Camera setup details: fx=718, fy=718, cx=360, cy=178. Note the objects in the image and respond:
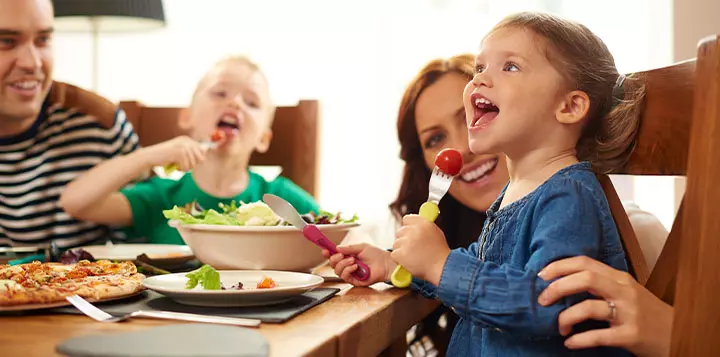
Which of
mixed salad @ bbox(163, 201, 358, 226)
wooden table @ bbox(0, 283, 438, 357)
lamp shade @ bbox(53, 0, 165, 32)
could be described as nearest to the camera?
wooden table @ bbox(0, 283, 438, 357)

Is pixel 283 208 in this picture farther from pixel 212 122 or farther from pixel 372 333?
pixel 212 122

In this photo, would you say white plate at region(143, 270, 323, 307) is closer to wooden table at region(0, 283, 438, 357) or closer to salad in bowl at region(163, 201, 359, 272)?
wooden table at region(0, 283, 438, 357)

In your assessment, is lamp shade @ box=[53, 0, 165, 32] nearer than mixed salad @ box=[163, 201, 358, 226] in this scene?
No

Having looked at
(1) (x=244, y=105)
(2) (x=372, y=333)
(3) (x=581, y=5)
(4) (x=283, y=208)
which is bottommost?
(2) (x=372, y=333)

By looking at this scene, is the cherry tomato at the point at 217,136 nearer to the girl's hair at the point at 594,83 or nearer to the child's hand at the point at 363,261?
the child's hand at the point at 363,261

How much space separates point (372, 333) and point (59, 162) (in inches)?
52.9

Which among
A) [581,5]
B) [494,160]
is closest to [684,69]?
[494,160]

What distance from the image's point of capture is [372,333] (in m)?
0.90

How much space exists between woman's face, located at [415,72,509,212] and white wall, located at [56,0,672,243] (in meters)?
1.26

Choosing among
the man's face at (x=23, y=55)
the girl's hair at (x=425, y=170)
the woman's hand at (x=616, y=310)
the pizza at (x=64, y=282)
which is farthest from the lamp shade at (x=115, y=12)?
the woman's hand at (x=616, y=310)

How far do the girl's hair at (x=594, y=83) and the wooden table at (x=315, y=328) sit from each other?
36 centimetres

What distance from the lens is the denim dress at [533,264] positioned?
85cm

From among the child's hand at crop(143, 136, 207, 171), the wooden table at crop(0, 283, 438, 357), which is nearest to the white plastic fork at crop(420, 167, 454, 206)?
the wooden table at crop(0, 283, 438, 357)

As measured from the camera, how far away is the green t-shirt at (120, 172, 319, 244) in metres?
1.89
